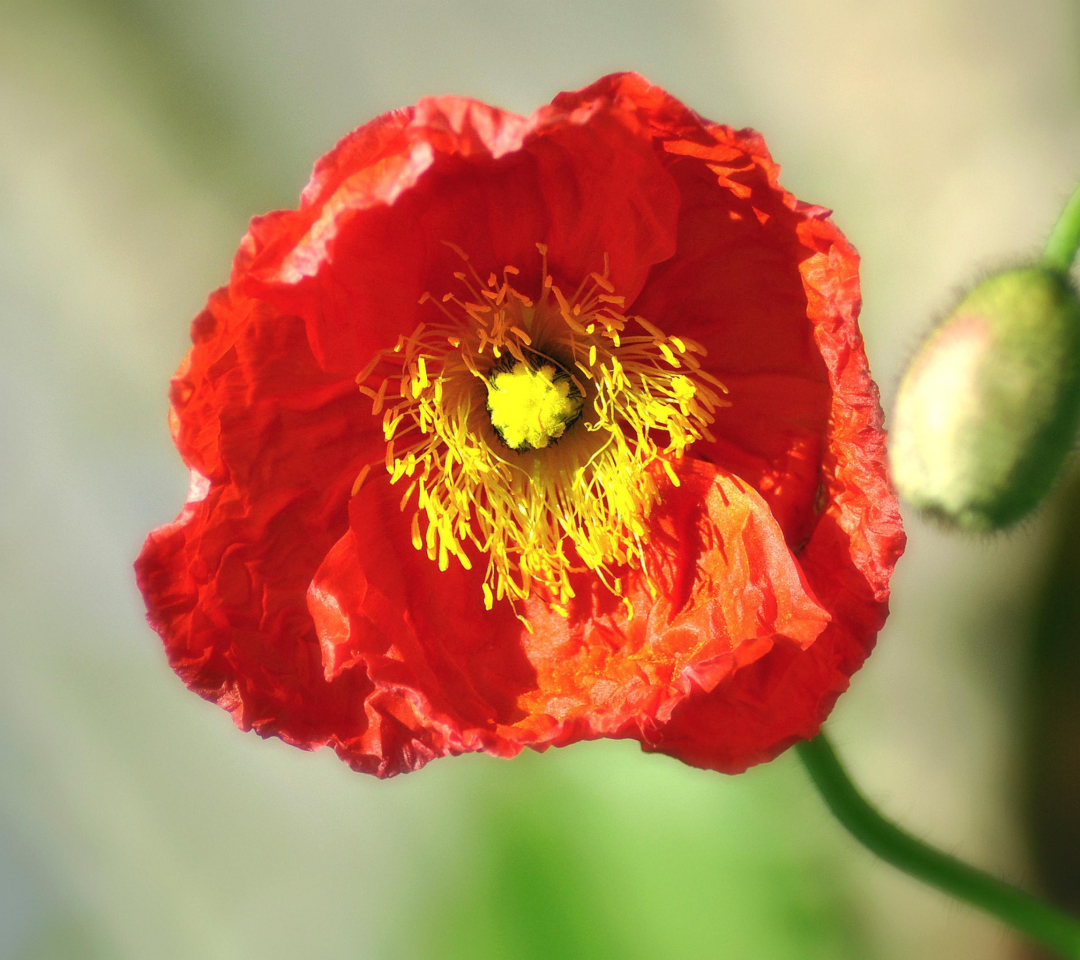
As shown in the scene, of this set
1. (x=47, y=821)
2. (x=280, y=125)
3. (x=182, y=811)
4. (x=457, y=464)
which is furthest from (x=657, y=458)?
(x=47, y=821)

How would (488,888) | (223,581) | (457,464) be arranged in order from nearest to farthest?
(223,581) → (457,464) → (488,888)

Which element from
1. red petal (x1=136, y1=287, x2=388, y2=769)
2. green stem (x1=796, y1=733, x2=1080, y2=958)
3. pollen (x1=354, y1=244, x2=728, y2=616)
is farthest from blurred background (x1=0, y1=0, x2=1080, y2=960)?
red petal (x1=136, y1=287, x2=388, y2=769)

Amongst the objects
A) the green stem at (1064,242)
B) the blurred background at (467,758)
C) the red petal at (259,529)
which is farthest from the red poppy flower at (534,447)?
the blurred background at (467,758)

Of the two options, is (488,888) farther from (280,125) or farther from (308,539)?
(280,125)

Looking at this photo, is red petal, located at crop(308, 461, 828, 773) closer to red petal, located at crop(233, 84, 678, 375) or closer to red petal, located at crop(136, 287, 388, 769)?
red petal, located at crop(136, 287, 388, 769)

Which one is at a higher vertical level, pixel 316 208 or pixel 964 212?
pixel 316 208

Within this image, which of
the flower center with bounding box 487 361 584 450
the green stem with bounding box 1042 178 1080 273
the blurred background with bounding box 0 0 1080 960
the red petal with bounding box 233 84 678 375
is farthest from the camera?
the blurred background with bounding box 0 0 1080 960

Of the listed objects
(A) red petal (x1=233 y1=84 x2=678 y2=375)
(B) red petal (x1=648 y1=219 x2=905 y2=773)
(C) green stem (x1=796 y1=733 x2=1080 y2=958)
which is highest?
(A) red petal (x1=233 y1=84 x2=678 y2=375)
